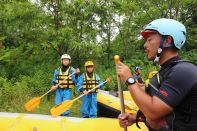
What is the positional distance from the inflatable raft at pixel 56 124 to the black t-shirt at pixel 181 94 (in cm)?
296

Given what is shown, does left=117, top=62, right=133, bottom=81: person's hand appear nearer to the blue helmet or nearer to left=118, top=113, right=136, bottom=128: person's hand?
the blue helmet

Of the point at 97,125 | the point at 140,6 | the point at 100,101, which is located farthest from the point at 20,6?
the point at 97,125

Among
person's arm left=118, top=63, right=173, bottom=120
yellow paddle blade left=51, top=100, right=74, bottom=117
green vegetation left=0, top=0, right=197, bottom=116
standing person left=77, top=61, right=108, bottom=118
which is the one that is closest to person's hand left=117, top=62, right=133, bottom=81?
person's arm left=118, top=63, right=173, bottom=120

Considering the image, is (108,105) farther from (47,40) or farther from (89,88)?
(47,40)

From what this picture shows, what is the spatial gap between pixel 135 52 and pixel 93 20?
2.37 meters

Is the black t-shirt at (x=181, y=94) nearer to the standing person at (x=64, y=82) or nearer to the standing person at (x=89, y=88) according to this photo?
the standing person at (x=89, y=88)

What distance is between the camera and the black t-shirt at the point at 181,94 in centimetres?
183

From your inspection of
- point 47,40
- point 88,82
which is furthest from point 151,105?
point 47,40

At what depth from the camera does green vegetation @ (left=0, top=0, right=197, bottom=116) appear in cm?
974

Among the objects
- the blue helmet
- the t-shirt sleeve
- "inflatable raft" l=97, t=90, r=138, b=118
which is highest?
the blue helmet

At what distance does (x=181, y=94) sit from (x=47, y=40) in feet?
29.4

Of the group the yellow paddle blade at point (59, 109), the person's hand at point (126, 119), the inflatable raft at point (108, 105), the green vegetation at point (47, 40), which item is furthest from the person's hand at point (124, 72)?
the green vegetation at point (47, 40)

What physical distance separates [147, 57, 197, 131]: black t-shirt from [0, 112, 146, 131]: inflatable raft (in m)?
2.96

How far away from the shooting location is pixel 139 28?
43.0 ft
